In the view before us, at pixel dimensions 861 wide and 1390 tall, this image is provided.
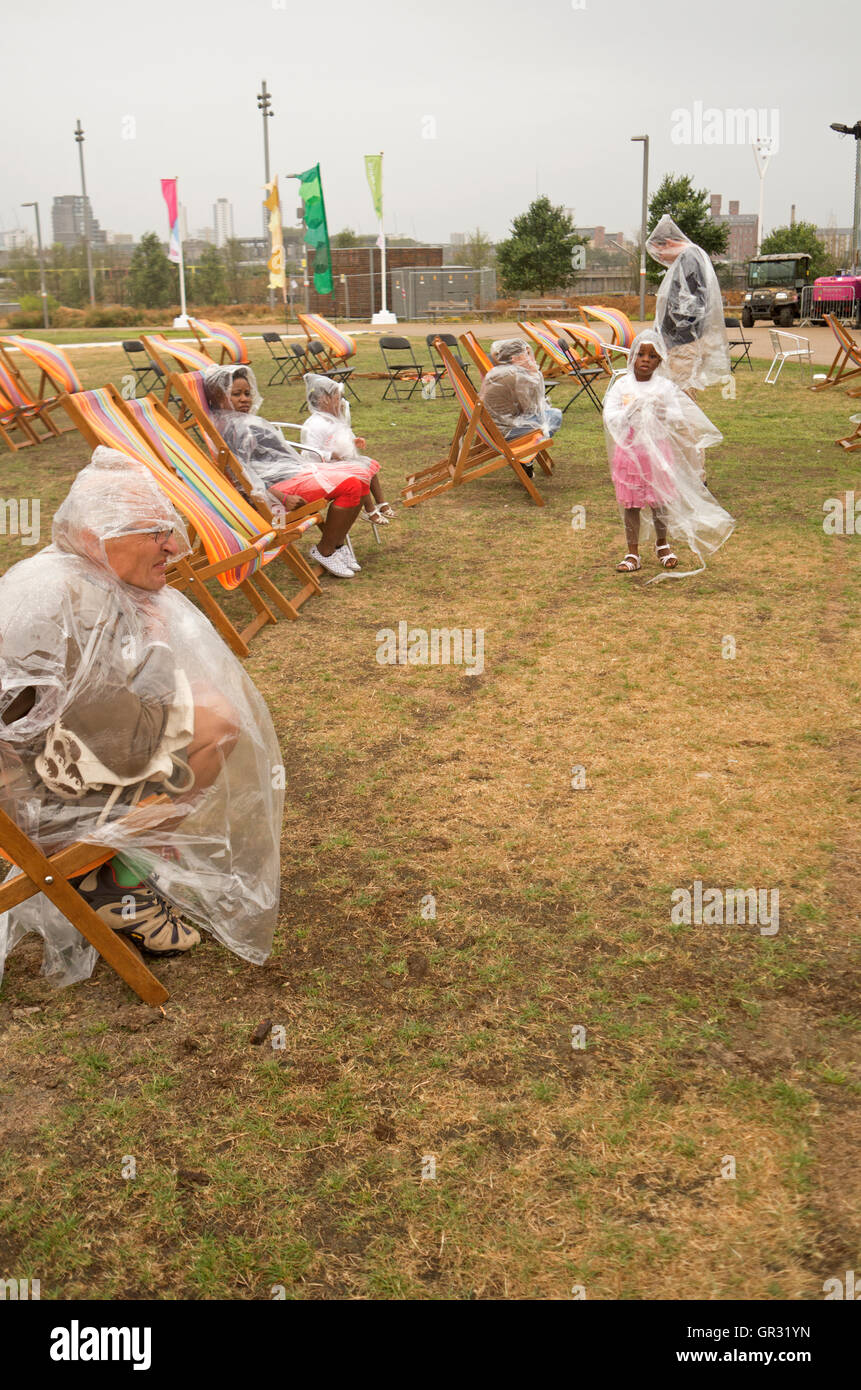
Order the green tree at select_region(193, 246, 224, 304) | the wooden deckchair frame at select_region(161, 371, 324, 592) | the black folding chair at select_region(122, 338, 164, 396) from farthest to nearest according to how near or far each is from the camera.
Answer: the green tree at select_region(193, 246, 224, 304) → the black folding chair at select_region(122, 338, 164, 396) → the wooden deckchair frame at select_region(161, 371, 324, 592)

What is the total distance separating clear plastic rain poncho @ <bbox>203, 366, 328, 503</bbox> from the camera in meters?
5.93

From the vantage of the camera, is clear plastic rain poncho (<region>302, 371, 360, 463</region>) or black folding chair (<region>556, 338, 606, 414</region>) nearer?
clear plastic rain poncho (<region>302, 371, 360, 463</region>)

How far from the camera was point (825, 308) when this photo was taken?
2394 cm

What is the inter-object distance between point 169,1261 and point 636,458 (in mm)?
4627

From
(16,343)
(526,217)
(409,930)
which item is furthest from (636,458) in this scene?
(526,217)

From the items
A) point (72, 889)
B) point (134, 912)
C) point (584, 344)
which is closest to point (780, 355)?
point (584, 344)

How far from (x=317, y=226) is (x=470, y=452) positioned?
16.5 metres

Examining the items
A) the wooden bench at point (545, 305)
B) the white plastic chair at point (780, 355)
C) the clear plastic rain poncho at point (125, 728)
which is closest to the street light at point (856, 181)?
the wooden bench at point (545, 305)

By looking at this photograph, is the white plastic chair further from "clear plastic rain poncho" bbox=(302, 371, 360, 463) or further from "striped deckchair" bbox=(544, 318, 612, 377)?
"clear plastic rain poncho" bbox=(302, 371, 360, 463)

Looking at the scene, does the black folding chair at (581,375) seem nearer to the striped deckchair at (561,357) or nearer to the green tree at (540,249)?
the striped deckchair at (561,357)

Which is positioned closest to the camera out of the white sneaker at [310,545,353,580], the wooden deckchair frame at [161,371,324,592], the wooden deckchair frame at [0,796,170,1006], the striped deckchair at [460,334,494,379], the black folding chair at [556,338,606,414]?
the wooden deckchair frame at [0,796,170,1006]

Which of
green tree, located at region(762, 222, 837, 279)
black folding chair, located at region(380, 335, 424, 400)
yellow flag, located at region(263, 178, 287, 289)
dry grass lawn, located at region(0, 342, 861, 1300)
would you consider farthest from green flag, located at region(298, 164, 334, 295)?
green tree, located at region(762, 222, 837, 279)

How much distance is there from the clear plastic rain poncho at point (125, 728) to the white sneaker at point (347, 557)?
341 cm

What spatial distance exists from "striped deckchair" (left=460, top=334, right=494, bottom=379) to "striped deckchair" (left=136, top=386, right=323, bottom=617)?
2639 mm
